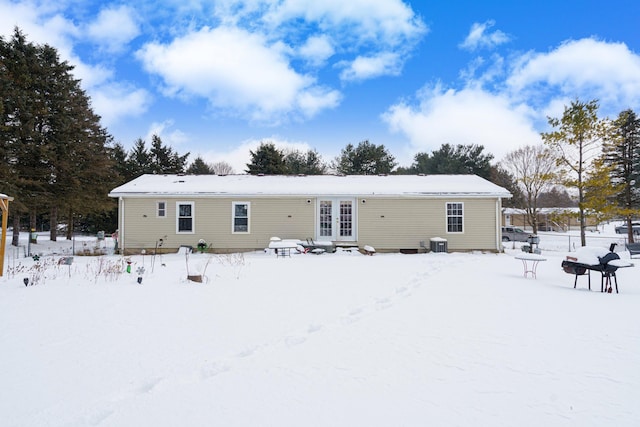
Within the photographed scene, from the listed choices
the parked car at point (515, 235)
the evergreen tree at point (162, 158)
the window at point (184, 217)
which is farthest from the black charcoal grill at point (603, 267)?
the evergreen tree at point (162, 158)

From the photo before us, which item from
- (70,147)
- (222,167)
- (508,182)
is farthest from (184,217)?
(222,167)

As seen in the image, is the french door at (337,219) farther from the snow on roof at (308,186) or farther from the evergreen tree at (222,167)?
the evergreen tree at (222,167)

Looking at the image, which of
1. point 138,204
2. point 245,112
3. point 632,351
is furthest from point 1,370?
point 245,112

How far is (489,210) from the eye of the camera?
50.3 feet

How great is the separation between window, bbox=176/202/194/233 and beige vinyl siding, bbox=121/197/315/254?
0.54ft

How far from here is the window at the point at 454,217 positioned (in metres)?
15.4

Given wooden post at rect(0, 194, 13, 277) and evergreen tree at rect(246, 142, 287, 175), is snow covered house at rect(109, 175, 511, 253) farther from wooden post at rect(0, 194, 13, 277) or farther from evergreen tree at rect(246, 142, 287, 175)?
evergreen tree at rect(246, 142, 287, 175)

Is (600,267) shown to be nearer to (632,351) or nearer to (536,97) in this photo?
(632,351)

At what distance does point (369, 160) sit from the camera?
3234 centimetres

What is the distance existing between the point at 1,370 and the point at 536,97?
78.7ft

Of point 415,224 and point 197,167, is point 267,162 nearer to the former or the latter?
point 197,167

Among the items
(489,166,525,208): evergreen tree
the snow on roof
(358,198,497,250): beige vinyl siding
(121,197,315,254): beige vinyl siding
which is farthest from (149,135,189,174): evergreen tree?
(489,166,525,208): evergreen tree

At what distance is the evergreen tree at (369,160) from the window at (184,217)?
19405mm

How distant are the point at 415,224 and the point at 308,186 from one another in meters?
5.05
